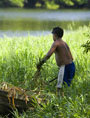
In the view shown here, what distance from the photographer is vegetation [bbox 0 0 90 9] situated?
56.5m

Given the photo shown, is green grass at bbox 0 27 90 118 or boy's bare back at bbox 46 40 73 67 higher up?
boy's bare back at bbox 46 40 73 67

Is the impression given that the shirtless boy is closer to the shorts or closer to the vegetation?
the shorts

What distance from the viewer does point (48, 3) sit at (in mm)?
60219

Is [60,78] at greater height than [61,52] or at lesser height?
lesser

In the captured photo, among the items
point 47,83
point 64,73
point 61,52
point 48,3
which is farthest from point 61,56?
point 48,3

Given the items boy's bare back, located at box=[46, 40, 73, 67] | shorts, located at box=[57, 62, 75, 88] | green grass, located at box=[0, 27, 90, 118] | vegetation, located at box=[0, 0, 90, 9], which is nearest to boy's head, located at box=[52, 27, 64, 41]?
boy's bare back, located at box=[46, 40, 73, 67]

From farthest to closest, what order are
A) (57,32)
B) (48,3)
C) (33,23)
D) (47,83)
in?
(48,3), (33,23), (47,83), (57,32)

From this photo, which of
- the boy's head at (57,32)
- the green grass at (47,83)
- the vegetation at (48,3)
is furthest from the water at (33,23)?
the vegetation at (48,3)

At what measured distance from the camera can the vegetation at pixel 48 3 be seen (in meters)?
56.5

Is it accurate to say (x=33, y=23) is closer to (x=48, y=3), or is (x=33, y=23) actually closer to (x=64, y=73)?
(x=64, y=73)

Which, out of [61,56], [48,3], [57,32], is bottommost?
[61,56]

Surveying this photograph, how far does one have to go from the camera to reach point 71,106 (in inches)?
161

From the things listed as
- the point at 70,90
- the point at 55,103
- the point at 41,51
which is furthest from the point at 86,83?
the point at 41,51

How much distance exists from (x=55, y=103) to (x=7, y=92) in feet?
2.52
